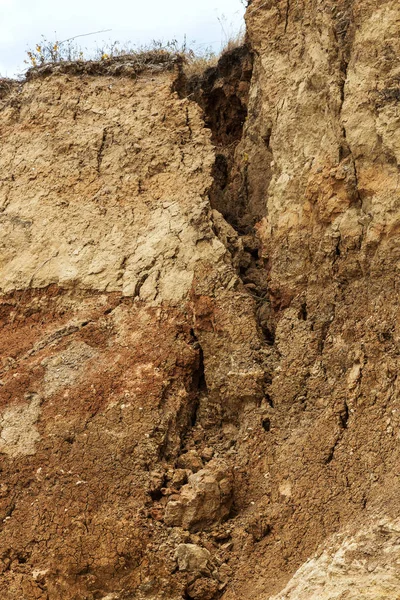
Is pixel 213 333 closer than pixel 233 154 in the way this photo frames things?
Yes

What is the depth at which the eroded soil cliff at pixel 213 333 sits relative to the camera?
6062 mm

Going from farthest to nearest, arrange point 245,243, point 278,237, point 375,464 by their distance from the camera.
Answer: point 245,243 → point 278,237 → point 375,464

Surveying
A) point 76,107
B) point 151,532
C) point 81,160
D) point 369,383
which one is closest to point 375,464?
point 369,383

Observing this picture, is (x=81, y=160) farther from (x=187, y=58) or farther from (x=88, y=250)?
(x=187, y=58)

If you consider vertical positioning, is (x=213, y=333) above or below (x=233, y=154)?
below

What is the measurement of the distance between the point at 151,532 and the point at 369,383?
6.78 ft

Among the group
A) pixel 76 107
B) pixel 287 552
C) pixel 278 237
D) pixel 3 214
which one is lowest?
pixel 287 552

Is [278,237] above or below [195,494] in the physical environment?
above

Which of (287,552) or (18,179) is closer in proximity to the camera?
(287,552)

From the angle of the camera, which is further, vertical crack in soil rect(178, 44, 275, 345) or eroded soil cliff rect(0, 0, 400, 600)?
vertical crack in soil rect(178, 44, 275, 345)

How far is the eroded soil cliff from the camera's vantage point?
6.06 m

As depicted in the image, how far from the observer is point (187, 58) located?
1067 centimetres

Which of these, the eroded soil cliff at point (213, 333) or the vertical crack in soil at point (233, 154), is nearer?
the eroded soil cliff at point (213, 333)

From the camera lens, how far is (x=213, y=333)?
7.41 metres
